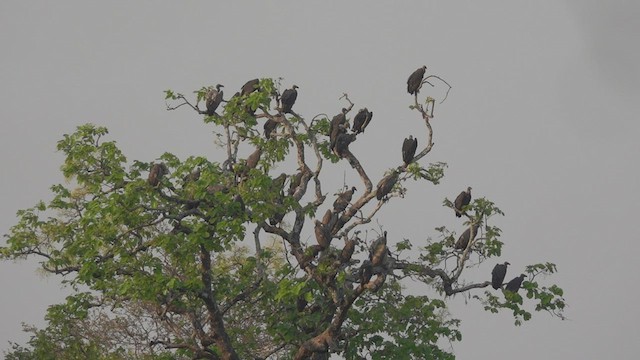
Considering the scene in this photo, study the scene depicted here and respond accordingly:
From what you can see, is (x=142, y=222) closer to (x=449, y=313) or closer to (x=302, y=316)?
(x=302, y=316)

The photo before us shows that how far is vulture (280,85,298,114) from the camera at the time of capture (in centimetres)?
1744

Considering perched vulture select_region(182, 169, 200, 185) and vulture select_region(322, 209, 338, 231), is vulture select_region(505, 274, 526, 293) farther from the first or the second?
perched vulture select_region(182, 169, 200, 185)

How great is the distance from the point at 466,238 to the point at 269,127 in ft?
16.3

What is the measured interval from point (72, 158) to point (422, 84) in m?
7.05

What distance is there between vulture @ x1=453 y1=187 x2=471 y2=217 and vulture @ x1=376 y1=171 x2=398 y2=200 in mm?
1348

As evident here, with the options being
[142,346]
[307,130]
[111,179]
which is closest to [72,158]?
[111,179]

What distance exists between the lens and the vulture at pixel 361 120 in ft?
55.0

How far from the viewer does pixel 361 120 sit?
1684 cm

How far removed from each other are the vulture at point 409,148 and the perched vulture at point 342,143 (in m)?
1.22

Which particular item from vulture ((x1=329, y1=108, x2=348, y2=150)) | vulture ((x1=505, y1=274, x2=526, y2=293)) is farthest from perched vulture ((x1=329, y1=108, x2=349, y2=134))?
vulture ((x1=505, y1=274, x2=526, y2=293))

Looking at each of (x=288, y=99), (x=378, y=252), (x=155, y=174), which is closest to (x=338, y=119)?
(x=288, y=99)

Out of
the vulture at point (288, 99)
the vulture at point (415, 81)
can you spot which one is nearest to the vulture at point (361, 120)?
the vulture at point (415, 81)

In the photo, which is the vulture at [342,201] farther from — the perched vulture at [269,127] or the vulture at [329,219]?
the perched vulture at [269,127]

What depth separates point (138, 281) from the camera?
1444 cm
